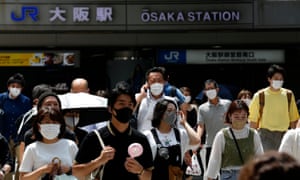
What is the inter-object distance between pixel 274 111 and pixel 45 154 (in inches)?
170

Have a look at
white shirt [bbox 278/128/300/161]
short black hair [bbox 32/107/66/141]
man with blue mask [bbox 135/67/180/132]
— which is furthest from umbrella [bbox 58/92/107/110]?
white shirt [bbox 278/128/300/161]

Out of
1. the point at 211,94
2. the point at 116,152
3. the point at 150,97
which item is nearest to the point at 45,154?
the point at 116,152

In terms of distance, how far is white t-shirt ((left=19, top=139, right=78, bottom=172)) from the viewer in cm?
553

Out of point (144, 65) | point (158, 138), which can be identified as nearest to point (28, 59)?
point (144, 65)

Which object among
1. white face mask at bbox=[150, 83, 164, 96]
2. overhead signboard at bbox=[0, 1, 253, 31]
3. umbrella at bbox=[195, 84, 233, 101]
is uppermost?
overhead signboard at bbox=[0, 1, 253, 31]

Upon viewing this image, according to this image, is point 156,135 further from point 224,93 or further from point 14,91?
point 224,93

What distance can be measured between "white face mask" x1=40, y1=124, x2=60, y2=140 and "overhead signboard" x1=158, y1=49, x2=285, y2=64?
465 inches

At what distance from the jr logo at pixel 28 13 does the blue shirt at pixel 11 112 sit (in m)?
6.55

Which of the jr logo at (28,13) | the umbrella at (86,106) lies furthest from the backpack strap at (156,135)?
the jr logo at (28,13)

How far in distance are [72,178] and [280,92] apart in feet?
14.3

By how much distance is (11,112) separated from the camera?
33.4ft

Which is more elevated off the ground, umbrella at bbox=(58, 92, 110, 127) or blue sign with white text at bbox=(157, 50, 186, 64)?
blue sign with white text at bbox=(157, 50, 186, 64)

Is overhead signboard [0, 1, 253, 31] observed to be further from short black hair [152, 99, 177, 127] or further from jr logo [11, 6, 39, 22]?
short black hair [152, 99, 177, 127]

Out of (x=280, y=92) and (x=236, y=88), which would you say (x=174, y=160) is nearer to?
(x=280, y=92)
